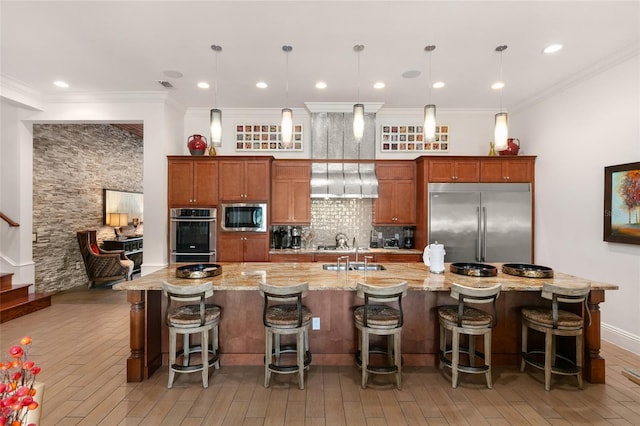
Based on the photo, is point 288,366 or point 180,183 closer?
point 288,366

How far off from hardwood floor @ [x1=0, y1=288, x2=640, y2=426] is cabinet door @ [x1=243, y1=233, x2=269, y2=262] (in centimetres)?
220

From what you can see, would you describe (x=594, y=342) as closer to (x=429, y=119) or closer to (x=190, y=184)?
(x=429, y=119)

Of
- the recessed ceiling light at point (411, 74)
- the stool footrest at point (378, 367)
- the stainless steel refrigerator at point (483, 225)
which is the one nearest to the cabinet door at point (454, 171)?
the stainless steel refrigerator at point (483, 225)

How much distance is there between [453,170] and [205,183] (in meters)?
4.06

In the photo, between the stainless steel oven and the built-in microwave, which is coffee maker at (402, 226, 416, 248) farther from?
the stainless steel oven

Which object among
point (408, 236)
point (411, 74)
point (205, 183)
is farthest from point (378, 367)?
point (205, 183)

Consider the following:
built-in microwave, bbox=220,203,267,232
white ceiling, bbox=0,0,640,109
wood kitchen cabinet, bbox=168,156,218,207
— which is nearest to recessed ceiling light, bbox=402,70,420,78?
white ceiling, bbox=0,0,640,109

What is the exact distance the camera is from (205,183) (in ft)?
17.6

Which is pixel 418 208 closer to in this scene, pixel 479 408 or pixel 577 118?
pixel 577 118

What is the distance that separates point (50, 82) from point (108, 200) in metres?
3.24

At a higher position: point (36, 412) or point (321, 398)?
point (36, 412)

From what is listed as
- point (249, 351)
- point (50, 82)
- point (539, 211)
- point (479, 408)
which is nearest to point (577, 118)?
point (539, 211)

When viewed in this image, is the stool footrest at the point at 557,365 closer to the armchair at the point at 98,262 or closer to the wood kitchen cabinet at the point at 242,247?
the wood kitchen cabinet at the point at 242,247

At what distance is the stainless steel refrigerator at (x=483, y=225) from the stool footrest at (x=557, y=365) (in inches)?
81.6
